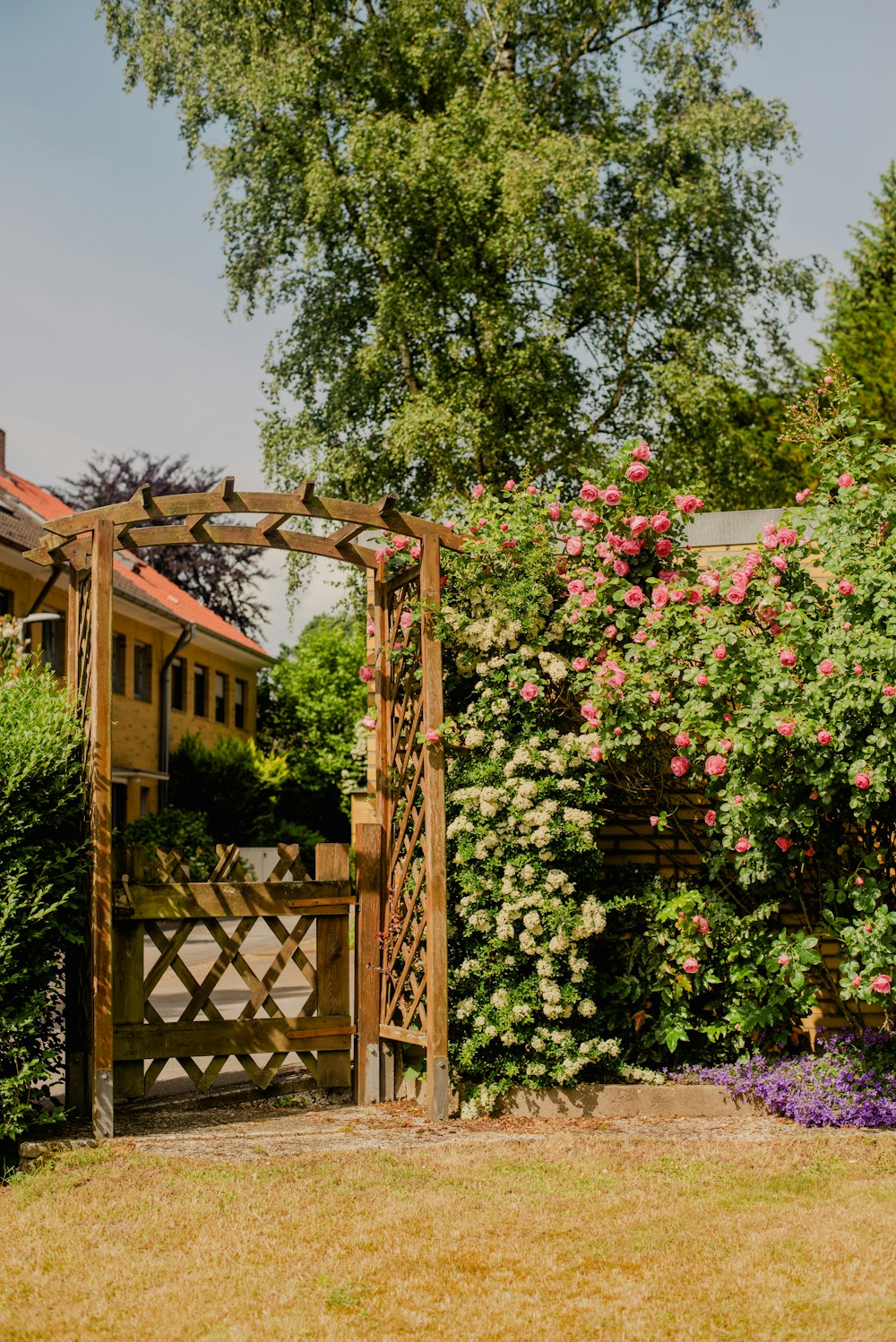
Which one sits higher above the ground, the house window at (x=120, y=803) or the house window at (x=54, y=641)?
the house window at (x=54, y=641)

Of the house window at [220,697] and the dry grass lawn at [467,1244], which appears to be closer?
the dry grass lawn at [467,1244]

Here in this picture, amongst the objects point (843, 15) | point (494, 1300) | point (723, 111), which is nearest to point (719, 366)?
point (723, 111)

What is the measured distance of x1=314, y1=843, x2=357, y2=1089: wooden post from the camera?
7586mm

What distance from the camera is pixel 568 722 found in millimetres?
7730

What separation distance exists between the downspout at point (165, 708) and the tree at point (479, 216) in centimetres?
1010

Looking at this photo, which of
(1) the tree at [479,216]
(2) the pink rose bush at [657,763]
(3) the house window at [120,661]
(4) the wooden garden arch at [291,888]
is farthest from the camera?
(3) the house window at [120,661]

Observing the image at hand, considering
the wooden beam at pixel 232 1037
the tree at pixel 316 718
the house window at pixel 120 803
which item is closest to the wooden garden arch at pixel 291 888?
the wooden beam at pixel 232 1037

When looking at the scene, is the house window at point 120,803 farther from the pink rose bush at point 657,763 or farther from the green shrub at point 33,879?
the pink rose bush at point 657,763

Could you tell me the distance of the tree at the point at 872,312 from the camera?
21859 millimetres

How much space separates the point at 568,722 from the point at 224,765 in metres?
23.8

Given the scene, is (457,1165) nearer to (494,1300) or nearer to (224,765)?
(494,1300)

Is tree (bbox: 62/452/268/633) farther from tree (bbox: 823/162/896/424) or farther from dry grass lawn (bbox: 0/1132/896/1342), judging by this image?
dry grass lawn (bbox: 0/1132/896/1342)

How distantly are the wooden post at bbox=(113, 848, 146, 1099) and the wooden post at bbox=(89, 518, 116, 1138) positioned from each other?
0.20m

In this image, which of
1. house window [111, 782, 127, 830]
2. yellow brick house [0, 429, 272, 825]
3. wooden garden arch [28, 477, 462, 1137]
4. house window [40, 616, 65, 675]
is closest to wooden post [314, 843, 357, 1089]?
wooden garden arch [28, 477, 462, 1137]
